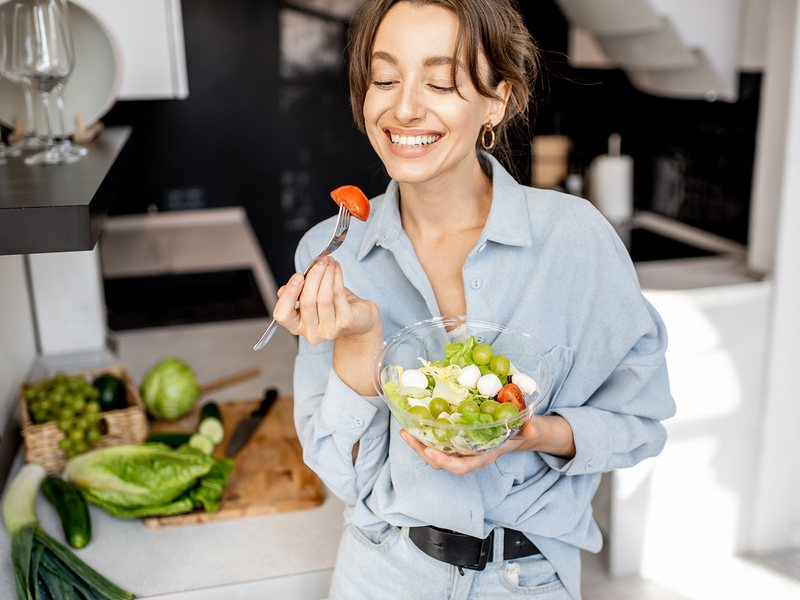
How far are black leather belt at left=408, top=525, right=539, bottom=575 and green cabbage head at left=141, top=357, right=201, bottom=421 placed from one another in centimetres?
77

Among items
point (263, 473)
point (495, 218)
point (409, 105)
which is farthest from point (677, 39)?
point (263, 473)

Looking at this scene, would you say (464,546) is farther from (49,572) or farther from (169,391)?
(169,391)

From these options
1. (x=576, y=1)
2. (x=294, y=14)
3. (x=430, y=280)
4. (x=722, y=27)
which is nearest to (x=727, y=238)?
(x=722, y=27)

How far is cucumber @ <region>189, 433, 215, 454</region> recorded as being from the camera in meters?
1.51

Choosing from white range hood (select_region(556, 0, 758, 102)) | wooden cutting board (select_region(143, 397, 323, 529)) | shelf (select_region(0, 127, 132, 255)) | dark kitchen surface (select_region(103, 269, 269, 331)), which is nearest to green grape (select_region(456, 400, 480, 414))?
shelf (select_region(0, 127, 132, 255))

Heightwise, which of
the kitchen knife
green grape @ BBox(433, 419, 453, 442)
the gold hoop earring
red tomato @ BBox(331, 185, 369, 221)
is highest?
the gold hoop earring

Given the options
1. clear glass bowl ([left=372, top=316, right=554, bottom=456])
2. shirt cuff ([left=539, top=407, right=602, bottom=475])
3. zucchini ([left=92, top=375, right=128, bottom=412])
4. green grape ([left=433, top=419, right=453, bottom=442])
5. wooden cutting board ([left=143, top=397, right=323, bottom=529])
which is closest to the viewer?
green grape ([left=433, top=419, right=453, bottom=442])

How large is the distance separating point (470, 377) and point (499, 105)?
440 mm

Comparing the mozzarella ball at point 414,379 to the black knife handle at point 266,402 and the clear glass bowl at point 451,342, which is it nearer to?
the clear glass bowl at point 451,342

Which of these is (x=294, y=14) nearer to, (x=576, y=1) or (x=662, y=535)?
(x=576, y=1)

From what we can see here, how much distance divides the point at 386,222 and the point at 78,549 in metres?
0.77

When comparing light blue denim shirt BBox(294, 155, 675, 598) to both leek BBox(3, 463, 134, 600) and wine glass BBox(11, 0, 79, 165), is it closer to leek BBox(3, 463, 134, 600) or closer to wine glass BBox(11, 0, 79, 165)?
leek BBox(3, 463, 134, 600)

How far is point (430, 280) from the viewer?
116 cm

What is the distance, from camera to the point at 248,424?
5.32ft
